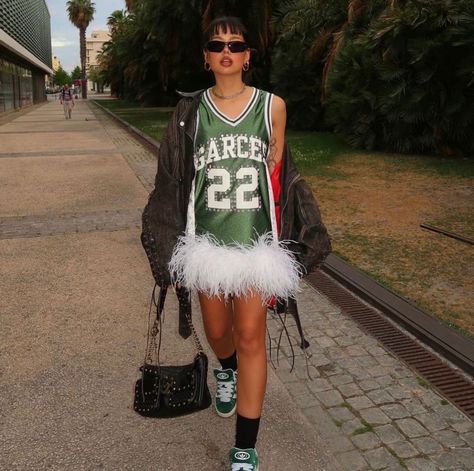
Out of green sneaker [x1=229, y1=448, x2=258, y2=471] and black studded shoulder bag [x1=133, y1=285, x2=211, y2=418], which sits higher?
black studded shoulder bag [x1=133, y1=285, x2=211, y2=418]

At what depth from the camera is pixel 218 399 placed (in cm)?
300

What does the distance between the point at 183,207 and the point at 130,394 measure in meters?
1.34

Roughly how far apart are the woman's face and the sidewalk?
186cm

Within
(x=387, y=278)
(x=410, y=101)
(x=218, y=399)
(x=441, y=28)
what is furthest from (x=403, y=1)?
(x=218, y=399)

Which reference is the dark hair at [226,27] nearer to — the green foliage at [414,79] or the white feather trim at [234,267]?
the white feather trim at [234,267]

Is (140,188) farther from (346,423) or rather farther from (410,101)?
(346,423)

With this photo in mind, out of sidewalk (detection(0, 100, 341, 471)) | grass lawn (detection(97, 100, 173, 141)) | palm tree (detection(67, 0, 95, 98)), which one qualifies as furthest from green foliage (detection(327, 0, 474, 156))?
palm tree (detection(67, 0, 95, 98))

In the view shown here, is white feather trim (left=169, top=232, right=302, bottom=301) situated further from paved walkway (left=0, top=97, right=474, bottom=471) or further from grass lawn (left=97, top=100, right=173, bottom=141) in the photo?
grass lawn (left=97, top=100, right=173, bottom=141)

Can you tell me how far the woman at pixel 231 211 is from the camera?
2.37 meters

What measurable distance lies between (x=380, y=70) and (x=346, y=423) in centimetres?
1084

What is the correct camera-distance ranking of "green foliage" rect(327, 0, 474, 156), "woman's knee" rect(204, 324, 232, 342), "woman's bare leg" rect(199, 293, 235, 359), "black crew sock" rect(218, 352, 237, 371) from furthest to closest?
"green foliage" rect(327, 0, 474, 156), "black crew sock" rect(218, 352, 237, 371), "woman's knee" rect(204, 324, 232, 342), "woman's bare leg" rect(199, 293, 235, 359)

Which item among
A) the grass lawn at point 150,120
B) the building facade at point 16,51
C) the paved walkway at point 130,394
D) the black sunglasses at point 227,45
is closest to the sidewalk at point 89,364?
the paved walkway at point 130,394

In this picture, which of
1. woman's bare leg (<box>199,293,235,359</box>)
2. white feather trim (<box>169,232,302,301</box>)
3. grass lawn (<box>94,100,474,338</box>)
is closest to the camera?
white feather trim (<box>169,232,302,301</box>)

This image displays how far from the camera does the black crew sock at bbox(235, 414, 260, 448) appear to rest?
2.42 meters
